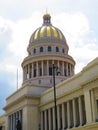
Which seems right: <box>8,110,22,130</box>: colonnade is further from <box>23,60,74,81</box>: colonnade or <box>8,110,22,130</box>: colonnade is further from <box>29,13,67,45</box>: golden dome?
<box>29,13,67,45</box>: golden dome

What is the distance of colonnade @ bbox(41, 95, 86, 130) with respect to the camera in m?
47.3

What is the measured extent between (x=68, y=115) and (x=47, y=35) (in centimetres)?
3594

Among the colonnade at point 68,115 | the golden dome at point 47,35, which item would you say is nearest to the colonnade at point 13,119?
the colonnade at point 68,115

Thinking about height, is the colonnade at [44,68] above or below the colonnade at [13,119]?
above

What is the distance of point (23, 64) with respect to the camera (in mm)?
82375

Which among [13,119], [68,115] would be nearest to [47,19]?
[13,119]

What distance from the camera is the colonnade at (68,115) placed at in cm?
4734

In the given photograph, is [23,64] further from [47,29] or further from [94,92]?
[94,92]

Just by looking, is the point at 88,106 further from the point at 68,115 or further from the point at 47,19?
the point at 47,19

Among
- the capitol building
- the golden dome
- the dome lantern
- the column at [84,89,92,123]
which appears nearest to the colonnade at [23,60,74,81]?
the capitol building

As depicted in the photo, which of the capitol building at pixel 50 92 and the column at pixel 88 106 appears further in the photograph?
the capitol building at pixel 50 92

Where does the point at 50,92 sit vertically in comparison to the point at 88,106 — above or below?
above

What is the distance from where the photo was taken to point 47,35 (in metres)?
81.8

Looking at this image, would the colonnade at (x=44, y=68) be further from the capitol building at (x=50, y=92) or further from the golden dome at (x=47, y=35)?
the golden dome at (x=47, y=35)
